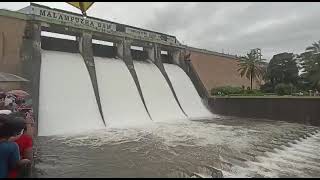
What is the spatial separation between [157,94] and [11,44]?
26.2 ft

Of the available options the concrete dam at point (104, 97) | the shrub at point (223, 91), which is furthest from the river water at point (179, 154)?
the shrub at point (223, 91)

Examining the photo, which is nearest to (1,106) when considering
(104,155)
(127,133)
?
(104,155)

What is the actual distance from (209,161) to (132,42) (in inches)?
532

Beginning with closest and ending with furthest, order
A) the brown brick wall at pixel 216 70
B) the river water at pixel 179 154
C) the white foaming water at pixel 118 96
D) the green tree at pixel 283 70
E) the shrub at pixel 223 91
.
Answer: the river water at pixel 179 154
the white foaming water at pixel 118 96
the shrub at pixel 223 91
the brown brick wall at pixel 216 70
the green tree at pixel 283 70

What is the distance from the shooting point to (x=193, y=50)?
25.2 meters

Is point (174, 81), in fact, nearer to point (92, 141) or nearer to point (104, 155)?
point (92, 141)

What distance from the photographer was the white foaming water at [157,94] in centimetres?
1795

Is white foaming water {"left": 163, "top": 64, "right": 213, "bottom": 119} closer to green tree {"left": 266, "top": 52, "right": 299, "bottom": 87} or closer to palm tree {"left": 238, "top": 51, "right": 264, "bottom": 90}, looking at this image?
palm tree {"left": 238, "top": 51, "right": 264, "bottom": 90}

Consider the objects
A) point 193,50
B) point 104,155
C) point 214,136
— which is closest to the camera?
point 104,155

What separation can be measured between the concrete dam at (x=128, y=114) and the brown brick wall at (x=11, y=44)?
0.05 m

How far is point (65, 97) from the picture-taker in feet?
47.0

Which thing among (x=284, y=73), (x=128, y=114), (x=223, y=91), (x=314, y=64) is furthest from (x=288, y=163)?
Answer: (x=284, y=73)

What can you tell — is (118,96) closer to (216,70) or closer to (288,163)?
(288,163)

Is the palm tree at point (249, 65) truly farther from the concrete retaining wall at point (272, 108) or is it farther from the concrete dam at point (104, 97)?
the concrete dam at point (104, 97)
